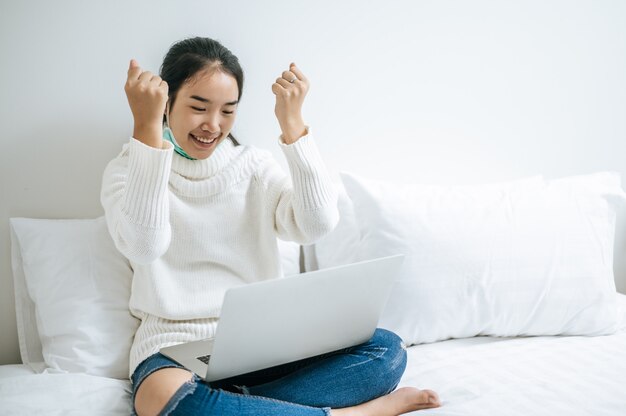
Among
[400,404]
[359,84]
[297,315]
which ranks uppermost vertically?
[359,84]

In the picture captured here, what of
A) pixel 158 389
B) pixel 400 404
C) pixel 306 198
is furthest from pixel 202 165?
pixel 400 404

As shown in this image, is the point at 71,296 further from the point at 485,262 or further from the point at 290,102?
the point at 485,262

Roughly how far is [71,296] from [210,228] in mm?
327

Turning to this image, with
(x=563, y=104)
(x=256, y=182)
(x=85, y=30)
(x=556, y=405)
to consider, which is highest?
(x=85, y=30)

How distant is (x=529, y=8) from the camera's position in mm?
1898

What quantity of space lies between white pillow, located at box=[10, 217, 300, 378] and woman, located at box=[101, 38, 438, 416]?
6 centimetres

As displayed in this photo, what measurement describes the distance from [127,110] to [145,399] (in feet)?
2.33

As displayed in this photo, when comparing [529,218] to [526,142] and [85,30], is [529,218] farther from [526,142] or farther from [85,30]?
[85,30]

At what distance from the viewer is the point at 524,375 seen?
4.38 feet

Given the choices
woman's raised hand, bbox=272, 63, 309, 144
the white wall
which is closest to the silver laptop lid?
woman's raised hand, bbox=272, 63, 309, 144

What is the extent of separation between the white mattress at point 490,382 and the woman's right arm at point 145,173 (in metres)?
0.28

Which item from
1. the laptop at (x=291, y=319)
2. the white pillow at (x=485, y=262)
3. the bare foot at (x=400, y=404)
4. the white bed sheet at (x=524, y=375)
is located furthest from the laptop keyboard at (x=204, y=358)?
the white pillow at (x=485, y=262)

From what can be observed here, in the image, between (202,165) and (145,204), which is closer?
(145,204)

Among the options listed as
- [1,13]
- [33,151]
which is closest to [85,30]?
[1,13]
